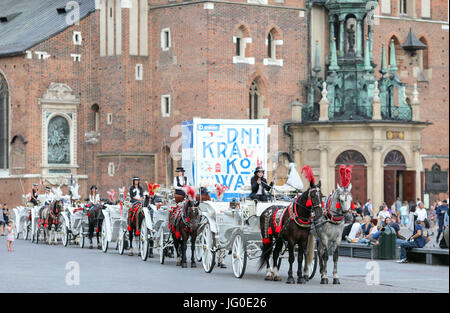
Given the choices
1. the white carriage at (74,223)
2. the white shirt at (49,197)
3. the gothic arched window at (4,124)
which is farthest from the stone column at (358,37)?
→ the white carriage at (74,223)

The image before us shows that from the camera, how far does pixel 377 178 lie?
1964 inches

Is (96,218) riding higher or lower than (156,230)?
higher

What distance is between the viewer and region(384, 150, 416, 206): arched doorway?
5078cm

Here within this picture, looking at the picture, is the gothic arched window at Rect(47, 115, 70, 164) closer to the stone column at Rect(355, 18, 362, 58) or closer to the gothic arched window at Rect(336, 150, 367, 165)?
the gothic arched window at Rect(336, 150, 367, 165)

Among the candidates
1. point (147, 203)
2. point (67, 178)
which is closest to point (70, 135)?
point (67, 178)

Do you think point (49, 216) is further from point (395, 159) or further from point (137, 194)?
point (395, 159)

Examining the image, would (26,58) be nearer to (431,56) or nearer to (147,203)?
(431,56)

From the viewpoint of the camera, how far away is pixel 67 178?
Answer: 54.0 metres

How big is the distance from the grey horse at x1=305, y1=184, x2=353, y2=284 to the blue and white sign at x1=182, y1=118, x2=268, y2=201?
9610 millimetres

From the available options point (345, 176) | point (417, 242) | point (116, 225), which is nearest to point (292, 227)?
point (345, 176)

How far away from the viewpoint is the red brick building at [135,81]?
51219 mm

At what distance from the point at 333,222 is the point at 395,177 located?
31139 millimetres

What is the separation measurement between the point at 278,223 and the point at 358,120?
30.3m

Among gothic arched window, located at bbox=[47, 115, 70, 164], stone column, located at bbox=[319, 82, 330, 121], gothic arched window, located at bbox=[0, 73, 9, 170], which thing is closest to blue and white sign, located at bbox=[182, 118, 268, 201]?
stone column, located at bbox=[319, 82, 330, 121]
